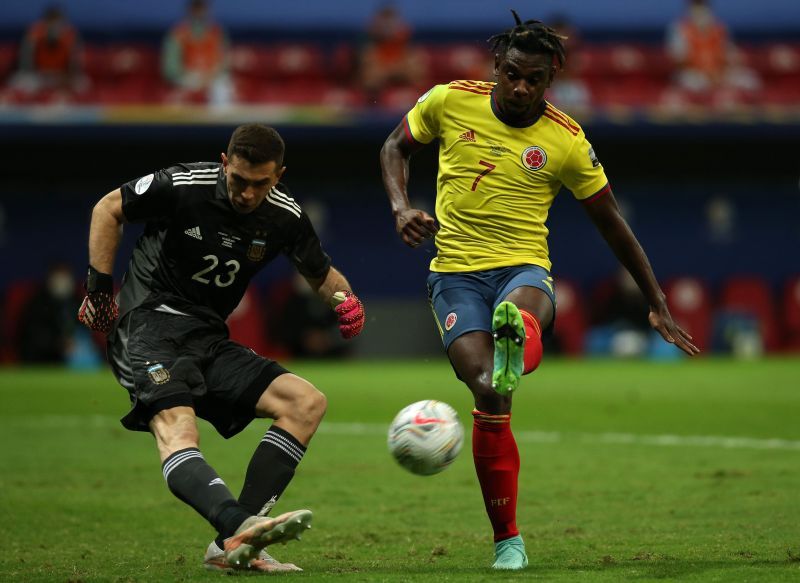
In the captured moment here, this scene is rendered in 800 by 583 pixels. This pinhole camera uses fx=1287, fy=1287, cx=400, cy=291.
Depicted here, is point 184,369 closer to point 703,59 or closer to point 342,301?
point 342,301

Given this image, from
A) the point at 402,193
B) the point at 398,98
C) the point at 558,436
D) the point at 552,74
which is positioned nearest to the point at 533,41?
the point at 552,74

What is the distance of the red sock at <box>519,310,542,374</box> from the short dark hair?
1.30 metres

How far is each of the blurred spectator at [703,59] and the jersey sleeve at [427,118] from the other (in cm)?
1551

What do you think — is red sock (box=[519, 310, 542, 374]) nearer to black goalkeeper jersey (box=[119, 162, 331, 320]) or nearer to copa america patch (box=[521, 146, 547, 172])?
copa america patch (box=[521, 146, 547, 172])

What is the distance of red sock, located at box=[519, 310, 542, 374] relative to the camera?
5.70 m

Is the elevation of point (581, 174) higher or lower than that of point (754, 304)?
lower

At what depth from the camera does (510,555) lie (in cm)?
564

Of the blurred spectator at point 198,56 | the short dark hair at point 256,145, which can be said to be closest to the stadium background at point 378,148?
the blurred spectator at point 198,56

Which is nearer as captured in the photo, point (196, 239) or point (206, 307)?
point (196, 239)

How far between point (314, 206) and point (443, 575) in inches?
665

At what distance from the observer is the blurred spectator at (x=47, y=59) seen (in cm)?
1961

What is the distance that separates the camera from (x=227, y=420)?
19.5ft

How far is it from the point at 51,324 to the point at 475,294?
14.6 metres

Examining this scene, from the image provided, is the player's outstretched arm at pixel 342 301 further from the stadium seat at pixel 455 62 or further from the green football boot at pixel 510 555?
the stadium seat at pixel 455 62
